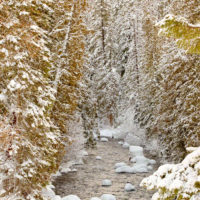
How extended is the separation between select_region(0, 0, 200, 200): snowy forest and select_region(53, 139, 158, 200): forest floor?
0.19 feet

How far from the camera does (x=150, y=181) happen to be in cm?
313

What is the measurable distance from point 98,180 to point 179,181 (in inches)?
548

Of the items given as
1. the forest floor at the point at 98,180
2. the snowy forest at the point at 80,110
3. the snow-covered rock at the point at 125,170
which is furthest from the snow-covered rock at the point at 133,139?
the snow-covered rock at the point at 125,170

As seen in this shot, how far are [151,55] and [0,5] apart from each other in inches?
730

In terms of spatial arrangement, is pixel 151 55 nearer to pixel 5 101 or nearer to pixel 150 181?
pixel 5 101

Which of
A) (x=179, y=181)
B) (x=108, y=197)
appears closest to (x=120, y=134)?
(x=108, y=197)

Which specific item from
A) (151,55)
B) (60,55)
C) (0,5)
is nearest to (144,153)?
(151,55)

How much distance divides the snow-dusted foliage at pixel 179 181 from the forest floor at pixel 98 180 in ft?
35.7

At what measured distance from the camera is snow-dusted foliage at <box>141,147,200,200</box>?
2.72 m

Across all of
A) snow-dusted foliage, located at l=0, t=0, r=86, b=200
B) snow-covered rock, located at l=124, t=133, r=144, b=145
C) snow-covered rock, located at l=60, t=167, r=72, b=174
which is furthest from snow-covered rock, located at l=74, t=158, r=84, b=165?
snow-dusted foliage, located at l=0, t=0, r=86, b=200

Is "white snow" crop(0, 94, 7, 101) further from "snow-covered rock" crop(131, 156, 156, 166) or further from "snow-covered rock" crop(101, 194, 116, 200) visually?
"snow-covered rock" crop(131, 156, 156, 166)

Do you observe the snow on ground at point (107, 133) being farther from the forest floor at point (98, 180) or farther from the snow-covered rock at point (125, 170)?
the snow-covered rock at point (125, 170)

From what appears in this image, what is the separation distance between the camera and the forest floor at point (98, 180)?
13.8m

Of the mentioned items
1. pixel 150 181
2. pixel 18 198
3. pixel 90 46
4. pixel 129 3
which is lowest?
pixel 18 198
